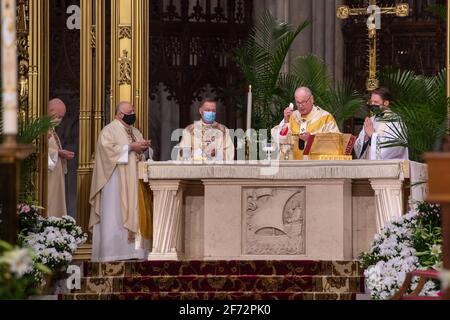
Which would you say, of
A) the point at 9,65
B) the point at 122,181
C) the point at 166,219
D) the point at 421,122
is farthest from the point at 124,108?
the point at 9,65

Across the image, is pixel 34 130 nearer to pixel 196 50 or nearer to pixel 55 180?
pixel 55 180

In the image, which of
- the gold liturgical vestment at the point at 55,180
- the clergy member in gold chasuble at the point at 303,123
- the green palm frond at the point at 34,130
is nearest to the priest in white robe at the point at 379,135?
the clergy member in gold chasuble at the point at 303,123

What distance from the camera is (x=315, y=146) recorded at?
14320mm

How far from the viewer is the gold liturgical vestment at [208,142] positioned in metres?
14.8

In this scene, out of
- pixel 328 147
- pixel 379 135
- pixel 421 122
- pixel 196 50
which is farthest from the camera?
pixel 196 50

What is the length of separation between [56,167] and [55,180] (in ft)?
0.55

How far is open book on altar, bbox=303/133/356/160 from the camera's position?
1424cm

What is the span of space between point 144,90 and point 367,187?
11.1 ft

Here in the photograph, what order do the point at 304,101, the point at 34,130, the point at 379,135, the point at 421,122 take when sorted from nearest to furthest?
1. the point at 421,122
2. the point at 34,130
3. the point at 304,101
4. the point at 379,135

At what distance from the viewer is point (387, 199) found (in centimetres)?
1378

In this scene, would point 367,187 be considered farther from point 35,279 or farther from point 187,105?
point 187,105

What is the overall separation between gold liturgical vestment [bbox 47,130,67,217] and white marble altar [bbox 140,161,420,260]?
6.83 feet

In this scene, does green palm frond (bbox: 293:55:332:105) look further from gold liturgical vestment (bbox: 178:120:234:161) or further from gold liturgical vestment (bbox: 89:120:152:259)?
gold liturgical vestment (bbox: 89:120:152:259)
